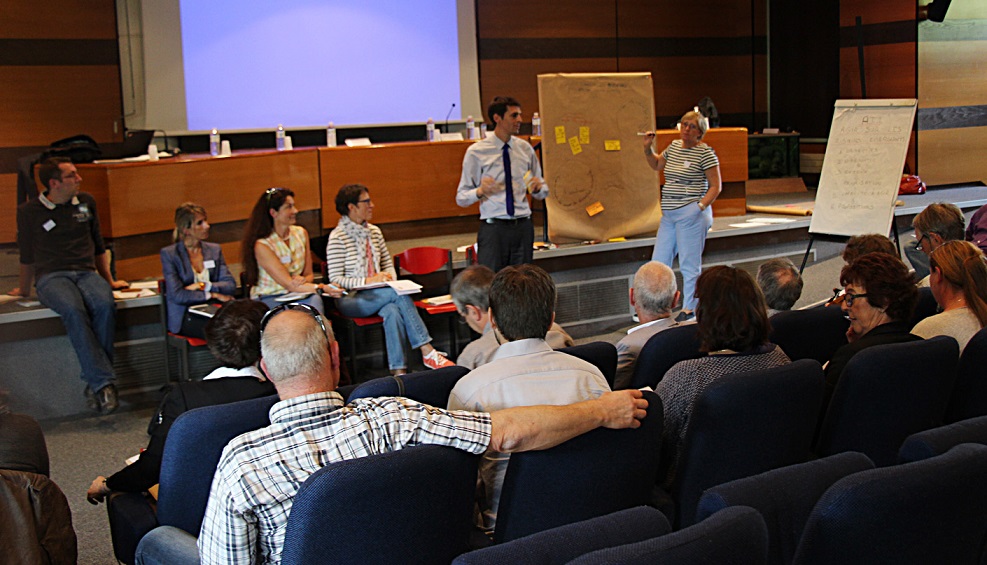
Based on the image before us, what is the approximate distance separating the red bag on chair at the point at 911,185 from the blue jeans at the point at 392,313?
6626 millimetres

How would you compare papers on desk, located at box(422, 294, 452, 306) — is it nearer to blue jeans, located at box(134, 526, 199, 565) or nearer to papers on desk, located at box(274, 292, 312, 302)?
papers on desk, located at box(274, 292, 312, 302)

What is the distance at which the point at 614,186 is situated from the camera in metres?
7.45

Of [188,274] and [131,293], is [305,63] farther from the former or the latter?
[188,274]

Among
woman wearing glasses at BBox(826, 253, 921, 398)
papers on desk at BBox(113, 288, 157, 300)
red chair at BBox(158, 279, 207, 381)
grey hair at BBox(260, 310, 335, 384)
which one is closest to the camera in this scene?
grey hair at BBox(260, 310, 335, 384)

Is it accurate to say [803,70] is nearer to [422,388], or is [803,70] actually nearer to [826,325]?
[826,325]

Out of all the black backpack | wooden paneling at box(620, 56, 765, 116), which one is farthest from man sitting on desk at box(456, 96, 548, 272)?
wooden paneling at box(620, 56, 765, 116)

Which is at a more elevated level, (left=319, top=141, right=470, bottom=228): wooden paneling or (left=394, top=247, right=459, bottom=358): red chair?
(left=319, top=141, right=470, bottom=228): wooden paneling

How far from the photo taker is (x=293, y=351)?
A: 202cm

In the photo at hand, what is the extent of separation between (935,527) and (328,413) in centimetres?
126

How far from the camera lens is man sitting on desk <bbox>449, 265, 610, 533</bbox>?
2318 mm

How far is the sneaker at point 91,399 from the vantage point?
17.2 feet

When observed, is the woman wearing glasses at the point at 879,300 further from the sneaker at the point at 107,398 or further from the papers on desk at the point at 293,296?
the sneaker at the point at 107,398

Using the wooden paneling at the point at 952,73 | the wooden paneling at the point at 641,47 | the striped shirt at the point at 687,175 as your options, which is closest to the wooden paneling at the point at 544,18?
the wooden paneling at the point at 641,47

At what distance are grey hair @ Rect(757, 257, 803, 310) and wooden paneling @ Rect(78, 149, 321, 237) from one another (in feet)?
14.0
